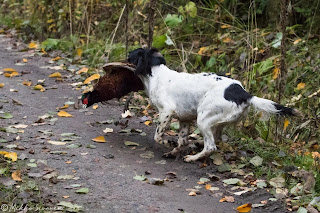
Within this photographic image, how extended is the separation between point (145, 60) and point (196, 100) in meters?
0.78

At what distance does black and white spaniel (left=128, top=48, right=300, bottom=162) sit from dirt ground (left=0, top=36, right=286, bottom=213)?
41 centimetres

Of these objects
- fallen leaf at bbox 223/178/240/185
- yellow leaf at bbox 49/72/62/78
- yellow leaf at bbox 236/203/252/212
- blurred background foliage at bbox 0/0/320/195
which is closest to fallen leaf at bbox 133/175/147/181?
fallen leaf at bbox 223/178/240/185

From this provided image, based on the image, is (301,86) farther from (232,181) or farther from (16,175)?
(16,175)

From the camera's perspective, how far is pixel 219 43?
9031 mm

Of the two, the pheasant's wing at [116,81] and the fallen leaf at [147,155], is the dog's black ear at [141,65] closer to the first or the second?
the pheasant's wing at [116,81]

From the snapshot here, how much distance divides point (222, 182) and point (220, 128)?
76 centimetres

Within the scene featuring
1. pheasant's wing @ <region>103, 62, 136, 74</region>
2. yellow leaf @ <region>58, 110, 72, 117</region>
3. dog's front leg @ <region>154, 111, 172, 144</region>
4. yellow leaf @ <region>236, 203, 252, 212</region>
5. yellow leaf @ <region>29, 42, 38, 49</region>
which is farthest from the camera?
yellow leaf @ <region>29, 42, 38, 49</region>

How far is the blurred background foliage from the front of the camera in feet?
23.6

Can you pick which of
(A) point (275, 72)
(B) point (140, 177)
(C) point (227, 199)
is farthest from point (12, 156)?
(A) point (275, 72)

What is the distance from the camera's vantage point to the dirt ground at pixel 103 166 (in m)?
4.48

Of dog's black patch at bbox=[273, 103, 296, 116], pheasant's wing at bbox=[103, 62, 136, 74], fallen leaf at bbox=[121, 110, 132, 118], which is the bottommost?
fallen leaf at bbox=[121, 110, 132, 118]

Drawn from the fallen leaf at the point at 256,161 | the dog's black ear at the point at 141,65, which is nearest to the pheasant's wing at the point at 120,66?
the dog's black ear at the point at 141,65

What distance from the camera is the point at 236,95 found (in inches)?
207

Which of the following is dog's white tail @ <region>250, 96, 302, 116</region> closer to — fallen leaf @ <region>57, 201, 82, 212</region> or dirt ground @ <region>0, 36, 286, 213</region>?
dirt ground @ <region>0, 36, 286, 213</region>
